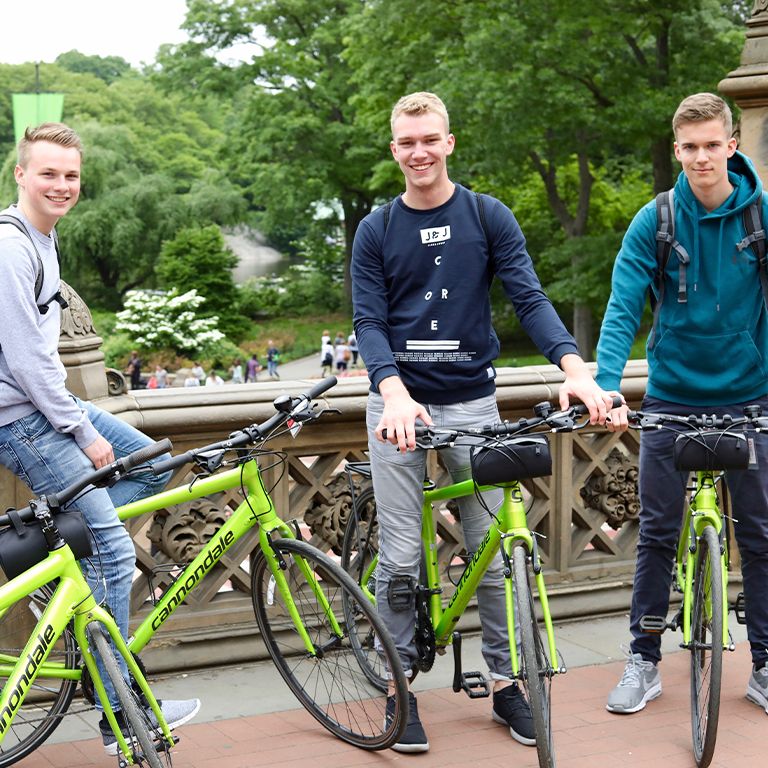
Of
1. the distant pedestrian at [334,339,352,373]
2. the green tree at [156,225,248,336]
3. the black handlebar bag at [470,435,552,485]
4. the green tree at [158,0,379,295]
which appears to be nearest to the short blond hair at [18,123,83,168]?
the black handlebar bag at [470,435,552,485]

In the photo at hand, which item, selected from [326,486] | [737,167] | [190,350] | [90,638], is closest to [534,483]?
[326,486]

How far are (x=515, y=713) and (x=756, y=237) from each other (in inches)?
74.6

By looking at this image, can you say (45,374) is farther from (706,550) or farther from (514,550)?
(706,550)

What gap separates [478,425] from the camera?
4.50 m

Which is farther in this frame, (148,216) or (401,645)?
(148,216)

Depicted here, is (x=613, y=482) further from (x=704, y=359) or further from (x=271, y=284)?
(x=271, y=284)

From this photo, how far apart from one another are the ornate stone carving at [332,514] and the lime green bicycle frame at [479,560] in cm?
47

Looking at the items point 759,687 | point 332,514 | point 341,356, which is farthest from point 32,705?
point 341,356

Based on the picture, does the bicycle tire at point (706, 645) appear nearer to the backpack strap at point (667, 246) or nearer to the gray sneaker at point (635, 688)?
the gray sneaker at point (635, 688)

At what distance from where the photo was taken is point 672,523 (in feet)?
16.2

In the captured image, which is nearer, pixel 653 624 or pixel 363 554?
pixel 653 624

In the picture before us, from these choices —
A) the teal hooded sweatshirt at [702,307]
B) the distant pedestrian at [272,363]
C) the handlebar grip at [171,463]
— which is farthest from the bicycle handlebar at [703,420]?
the distant pedestrian at [272,363]

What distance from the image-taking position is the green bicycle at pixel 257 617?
3775 millimetres

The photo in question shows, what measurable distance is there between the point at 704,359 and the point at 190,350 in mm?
44025
